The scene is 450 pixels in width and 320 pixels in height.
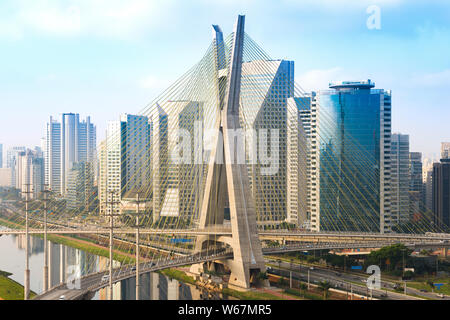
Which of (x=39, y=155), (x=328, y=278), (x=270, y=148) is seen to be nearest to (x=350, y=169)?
(x=270, y=148)

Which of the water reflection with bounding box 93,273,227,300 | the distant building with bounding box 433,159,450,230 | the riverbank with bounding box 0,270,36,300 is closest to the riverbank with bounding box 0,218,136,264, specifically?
the water reflection with bounding box 93,273,227,300

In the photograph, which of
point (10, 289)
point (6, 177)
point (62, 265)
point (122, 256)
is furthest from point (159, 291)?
point (6, 177)

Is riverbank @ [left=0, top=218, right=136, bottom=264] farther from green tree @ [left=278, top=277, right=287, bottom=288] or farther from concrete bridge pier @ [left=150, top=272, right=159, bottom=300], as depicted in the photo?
green tree @ [left=278, top=277, right=287, bottom=288]

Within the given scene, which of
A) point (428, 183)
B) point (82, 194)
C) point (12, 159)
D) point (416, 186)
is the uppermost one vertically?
point (12, 159)

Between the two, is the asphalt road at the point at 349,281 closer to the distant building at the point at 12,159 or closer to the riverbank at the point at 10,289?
the riverbank at the point at 10,289

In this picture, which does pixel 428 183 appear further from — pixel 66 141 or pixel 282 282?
pixel 66 141
